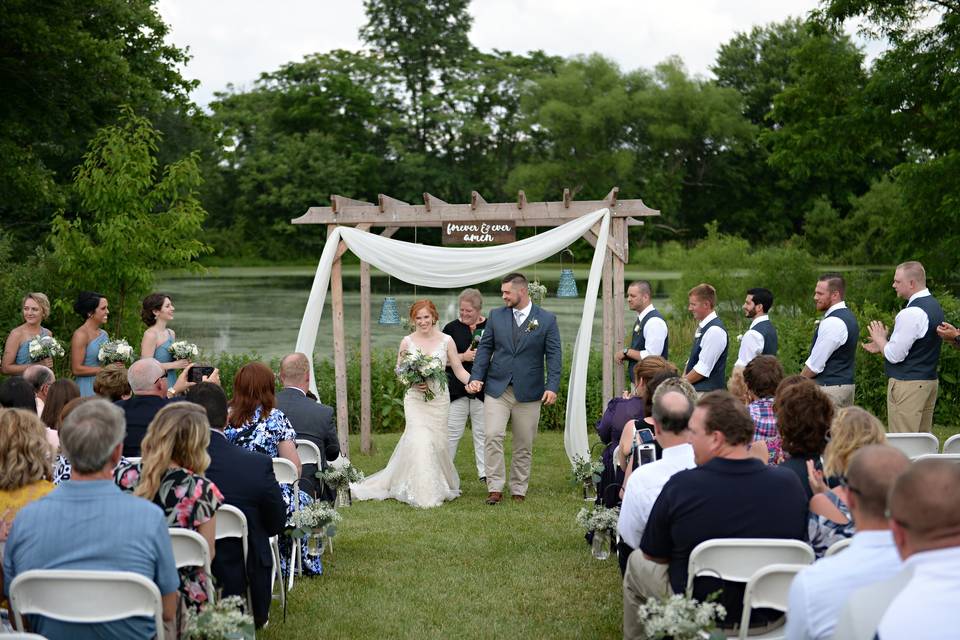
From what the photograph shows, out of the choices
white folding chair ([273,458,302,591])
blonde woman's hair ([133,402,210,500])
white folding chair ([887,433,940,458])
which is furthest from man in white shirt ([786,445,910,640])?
white folding chair ([887,433,940,458])

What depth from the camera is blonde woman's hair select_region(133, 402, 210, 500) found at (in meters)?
3.78

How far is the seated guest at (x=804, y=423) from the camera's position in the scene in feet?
13.5

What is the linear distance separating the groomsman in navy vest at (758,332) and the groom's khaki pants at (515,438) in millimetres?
1735

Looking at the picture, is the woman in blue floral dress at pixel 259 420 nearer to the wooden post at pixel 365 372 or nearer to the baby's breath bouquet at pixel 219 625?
the baby's breath bouquet at pixel 219 625

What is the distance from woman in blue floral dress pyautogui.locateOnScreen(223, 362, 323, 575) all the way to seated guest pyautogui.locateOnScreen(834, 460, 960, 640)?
3.65m

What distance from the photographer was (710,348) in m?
7.80

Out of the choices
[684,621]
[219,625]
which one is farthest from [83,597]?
[684,621]

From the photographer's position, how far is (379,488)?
8.42 metres

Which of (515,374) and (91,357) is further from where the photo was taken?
(515,374)

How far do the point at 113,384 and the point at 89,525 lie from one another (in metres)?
2.40

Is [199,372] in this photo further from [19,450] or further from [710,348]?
[710,348]

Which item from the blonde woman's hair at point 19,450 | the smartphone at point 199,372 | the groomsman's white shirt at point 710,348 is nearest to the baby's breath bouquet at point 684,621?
the blonde woman's hair at point 19,450

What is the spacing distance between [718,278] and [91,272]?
46.0 ft

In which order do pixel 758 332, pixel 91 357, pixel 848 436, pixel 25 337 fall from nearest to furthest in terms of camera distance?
1. pixel 848 436
2. pixel 758 332
3. pixel 25 337
4. pixel 91 357
